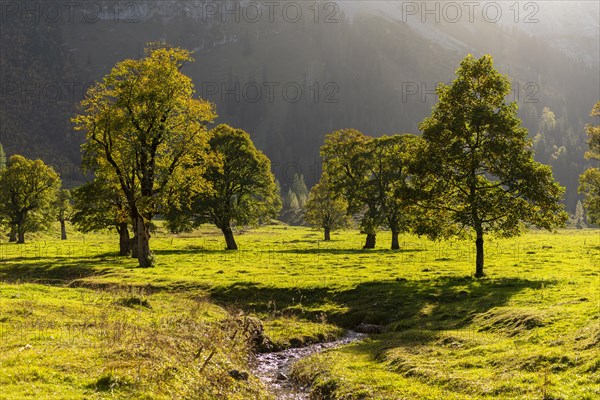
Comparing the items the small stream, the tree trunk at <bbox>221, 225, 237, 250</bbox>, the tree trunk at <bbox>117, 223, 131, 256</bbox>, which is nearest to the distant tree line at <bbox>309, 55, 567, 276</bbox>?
the small stream

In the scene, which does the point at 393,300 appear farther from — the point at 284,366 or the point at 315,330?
the point at 284,366

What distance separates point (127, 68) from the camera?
43094 millimetres

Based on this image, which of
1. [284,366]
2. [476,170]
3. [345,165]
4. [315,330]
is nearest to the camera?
[284,366]

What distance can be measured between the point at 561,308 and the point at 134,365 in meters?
19.6

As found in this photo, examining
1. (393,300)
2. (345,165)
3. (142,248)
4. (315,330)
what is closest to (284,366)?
(315,330)

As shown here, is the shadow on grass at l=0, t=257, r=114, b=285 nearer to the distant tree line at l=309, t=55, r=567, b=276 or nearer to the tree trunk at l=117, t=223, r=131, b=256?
the tree trunk at l=117, t=223, r=131, b=256

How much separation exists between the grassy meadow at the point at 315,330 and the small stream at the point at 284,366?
0.60 m

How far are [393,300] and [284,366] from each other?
11.7 meters

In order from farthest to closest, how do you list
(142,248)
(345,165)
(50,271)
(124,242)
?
(345,165)
(124,242)
(142,248)
(50,271)

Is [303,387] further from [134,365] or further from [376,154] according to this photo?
[376,154]

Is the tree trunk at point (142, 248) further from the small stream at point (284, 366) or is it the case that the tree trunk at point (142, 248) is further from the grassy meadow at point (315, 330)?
the small stream at point (284, 366)

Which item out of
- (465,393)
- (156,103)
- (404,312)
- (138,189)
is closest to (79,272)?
(138,189)

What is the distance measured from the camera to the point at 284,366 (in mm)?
21594

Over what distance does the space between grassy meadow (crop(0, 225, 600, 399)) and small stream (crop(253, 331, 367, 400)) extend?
60 centimetres
